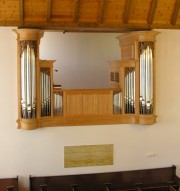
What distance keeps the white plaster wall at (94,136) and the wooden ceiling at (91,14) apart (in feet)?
1.29

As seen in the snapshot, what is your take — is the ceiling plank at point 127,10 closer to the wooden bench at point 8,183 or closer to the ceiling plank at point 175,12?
the ceiling plank at point 175,12

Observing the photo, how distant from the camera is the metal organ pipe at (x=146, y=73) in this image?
8547 millimetres

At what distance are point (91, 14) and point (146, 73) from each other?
76.5 inches

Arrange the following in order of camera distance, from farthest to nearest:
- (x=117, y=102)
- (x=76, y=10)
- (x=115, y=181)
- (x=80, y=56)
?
1. (x=80, y=56)
2. (x=115, y=181)
3. (x=117, y=102)
4. (x=76, y=10)

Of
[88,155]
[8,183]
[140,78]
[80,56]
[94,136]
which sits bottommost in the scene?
[8,183]

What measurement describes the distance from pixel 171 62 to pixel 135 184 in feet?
10.6

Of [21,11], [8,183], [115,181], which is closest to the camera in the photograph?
[21,11]

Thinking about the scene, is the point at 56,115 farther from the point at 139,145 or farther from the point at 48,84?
the point at 139,145

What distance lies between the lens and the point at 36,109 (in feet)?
27.0

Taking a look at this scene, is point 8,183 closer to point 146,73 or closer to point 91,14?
point 146,73

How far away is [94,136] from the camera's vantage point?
880cm

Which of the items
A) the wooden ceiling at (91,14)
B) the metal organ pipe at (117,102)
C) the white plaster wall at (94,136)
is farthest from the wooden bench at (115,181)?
the wooden ceiling at (91,14)

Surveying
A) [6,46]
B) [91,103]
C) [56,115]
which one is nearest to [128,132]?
[91,103]

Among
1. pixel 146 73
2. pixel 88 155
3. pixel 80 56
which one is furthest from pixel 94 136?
pixel 80 56
